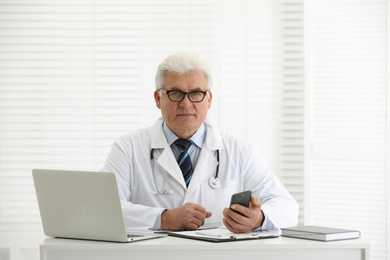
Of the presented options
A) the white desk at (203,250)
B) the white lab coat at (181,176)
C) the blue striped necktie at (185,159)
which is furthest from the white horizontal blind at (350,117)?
the white desk at (203,250)

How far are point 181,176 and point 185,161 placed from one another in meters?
0.09

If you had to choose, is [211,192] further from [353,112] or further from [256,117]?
[353,112]

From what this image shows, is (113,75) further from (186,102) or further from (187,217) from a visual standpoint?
(187,217)

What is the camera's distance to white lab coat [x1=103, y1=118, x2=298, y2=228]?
252 centimetres

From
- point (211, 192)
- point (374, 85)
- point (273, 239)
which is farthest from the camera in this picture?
point (374, 85)

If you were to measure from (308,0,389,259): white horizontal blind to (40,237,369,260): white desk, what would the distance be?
179cm

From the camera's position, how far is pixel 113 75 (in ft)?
11.7

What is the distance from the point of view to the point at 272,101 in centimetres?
356

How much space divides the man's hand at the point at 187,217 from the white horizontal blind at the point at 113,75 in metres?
1.42

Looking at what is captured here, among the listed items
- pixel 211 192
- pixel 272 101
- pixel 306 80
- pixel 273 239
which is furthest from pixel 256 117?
pixel 273 239

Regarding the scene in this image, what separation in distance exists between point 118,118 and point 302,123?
1.20m

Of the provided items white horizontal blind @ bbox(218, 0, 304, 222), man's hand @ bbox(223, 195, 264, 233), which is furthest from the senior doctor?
white horizontal blind @ bbox(218, 0, 304, 222)

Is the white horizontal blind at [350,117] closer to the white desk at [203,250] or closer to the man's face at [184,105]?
the man's face at [184,105]

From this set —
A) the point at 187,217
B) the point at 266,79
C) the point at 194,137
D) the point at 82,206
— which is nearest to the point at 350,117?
the point at 266,79
